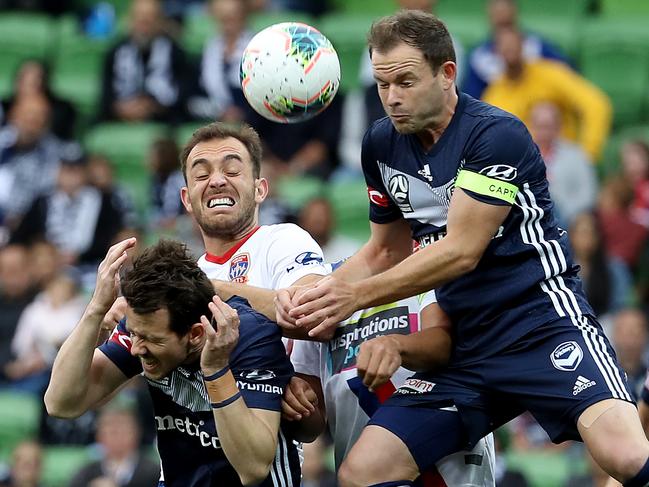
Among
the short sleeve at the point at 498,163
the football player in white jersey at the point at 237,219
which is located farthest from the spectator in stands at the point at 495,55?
the short sleeve at the point at 498,163

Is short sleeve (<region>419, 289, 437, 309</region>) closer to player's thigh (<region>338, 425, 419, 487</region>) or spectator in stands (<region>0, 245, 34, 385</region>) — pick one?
player's thigh (<region>338, 425, 419, 487</region>)

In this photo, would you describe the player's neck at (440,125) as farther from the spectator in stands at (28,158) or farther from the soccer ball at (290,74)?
the spectator in stands at (28,158)

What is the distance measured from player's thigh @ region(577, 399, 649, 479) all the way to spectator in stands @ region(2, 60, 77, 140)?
27.7ft

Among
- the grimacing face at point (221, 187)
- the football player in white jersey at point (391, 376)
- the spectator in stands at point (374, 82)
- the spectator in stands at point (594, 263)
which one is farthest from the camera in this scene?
the spectator in stands at point (374, 82)

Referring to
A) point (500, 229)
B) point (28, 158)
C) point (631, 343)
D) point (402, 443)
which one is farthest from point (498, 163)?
point (28, 158)

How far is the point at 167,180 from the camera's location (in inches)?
480

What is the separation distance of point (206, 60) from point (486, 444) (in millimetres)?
7361

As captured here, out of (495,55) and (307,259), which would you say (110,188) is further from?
(307,259)

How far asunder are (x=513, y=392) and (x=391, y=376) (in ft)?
1.73

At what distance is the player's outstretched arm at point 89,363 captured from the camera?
5543 mm

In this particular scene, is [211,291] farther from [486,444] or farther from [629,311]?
[629,311]

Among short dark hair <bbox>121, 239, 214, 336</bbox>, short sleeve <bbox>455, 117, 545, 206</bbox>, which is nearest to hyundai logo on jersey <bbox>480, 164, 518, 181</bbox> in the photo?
short sleeve <bbox>455, 117, 545, 206</bbox>

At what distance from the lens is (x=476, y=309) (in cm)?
606

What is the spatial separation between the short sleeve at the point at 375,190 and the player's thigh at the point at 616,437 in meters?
1.38
